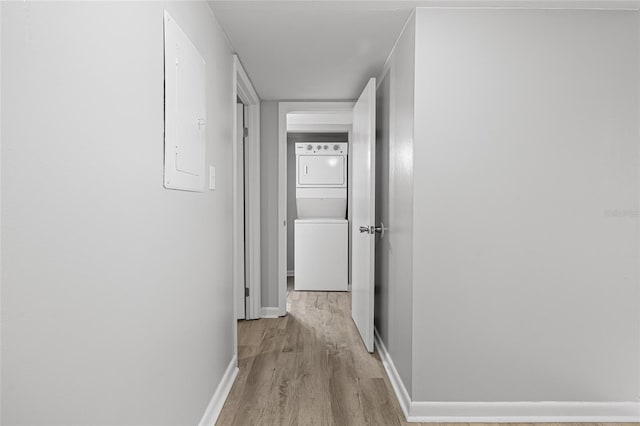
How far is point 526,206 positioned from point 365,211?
4.27 feet

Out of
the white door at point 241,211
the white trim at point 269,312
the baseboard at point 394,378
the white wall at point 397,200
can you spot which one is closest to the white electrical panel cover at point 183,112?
the white wall at point 397,200

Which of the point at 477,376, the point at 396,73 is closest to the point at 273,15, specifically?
the point at 396,73

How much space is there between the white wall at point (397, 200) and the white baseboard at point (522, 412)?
0.16 meters

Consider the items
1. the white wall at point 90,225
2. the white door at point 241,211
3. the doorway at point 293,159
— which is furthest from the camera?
the doorway at point 293,159

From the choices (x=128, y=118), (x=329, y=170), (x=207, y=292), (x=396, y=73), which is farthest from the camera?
(x=329, y=170)

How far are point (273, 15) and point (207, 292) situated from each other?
5.03ft

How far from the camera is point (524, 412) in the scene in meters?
2.18

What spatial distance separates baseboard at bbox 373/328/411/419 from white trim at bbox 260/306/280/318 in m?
1.13

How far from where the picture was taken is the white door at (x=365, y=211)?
10.0 ft

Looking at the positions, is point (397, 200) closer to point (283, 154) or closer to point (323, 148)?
point (283, 154)

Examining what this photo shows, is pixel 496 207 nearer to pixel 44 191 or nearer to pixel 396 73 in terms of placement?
pixel 396 73

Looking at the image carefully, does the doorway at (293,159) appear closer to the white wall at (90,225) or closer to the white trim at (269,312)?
the white trim at (269,312)

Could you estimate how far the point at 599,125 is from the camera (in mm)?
2152

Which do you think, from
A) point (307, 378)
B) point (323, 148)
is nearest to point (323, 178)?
point (323, 148)
